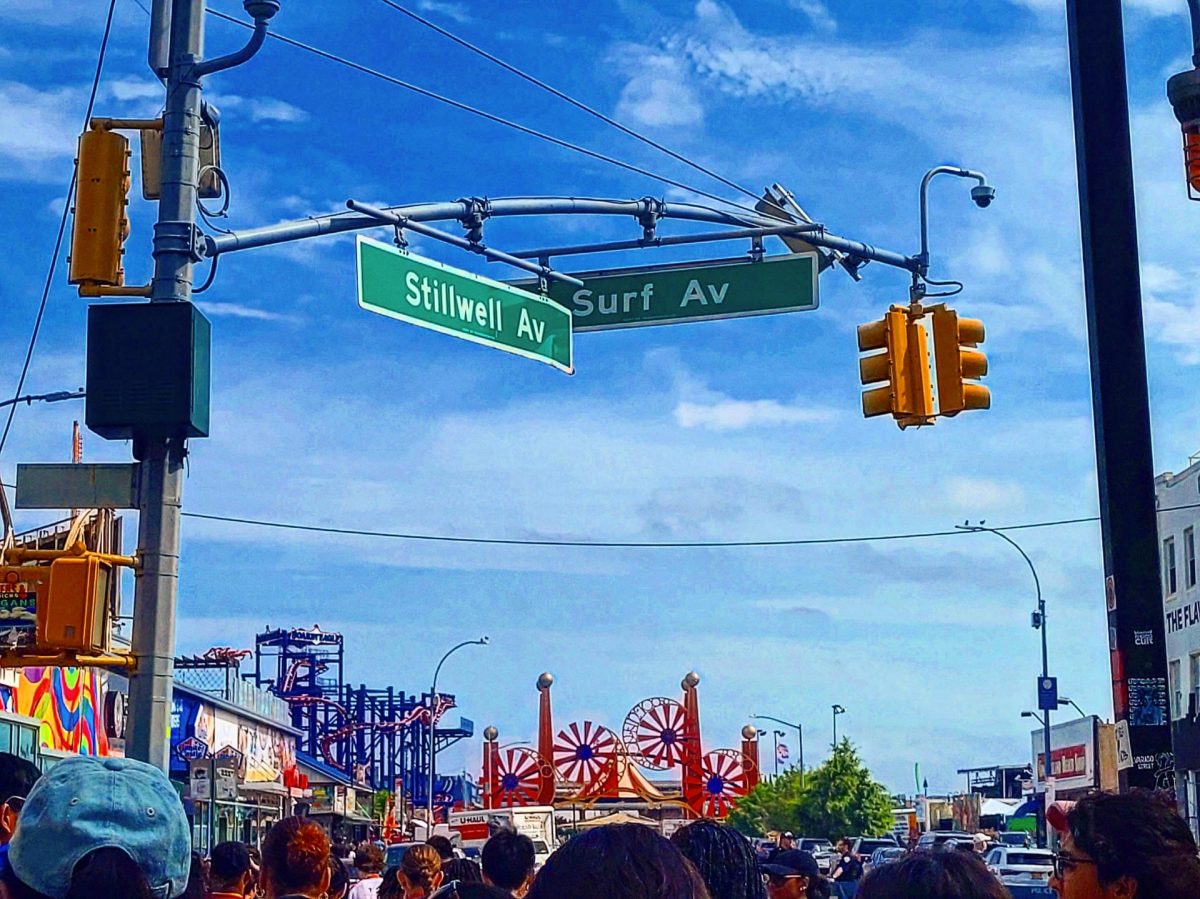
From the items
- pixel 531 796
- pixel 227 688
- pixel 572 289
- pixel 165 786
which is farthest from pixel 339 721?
pixel 165 786

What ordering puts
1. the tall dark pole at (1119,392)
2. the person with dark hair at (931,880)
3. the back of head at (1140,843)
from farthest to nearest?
the tall dark pole at (1119,392) → the back of head at (1140,843) → the person with dark hair at (931,880)

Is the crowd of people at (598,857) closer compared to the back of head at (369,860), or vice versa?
the crowd of people at (598,857)

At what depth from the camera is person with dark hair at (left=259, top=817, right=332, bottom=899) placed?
6074 mm

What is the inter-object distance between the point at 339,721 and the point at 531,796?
58476 millimetres

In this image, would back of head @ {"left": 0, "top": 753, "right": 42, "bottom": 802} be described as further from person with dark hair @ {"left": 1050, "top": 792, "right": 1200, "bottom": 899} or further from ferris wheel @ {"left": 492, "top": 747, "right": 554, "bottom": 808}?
ferris wheel @ {"left": 492, "top": 747, "right": 554, "bottom": 808}

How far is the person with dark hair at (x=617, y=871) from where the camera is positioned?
2588mm

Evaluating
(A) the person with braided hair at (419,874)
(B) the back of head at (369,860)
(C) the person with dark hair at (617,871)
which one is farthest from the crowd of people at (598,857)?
(B) the back of head at (369,860)

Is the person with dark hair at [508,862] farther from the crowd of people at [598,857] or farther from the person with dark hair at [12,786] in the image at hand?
the person with dark hair at [12,786]

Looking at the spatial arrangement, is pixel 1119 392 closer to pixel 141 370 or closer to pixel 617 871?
pixel 141 370

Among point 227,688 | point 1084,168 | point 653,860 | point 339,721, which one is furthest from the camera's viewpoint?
point 339,721

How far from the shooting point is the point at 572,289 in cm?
1305

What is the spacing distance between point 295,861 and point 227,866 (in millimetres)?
1471

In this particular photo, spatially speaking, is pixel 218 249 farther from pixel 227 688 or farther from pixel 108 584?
pixel 227 688

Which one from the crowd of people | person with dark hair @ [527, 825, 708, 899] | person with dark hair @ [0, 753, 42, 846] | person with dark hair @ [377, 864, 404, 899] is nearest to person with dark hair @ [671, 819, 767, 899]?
the crowd of people
